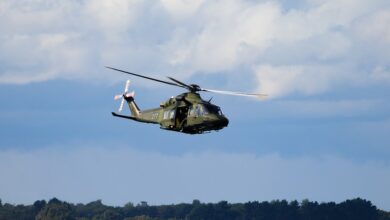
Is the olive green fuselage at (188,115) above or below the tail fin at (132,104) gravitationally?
below

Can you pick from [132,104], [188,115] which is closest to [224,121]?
[188,115]

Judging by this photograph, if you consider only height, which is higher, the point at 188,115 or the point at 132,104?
the point at 132,104

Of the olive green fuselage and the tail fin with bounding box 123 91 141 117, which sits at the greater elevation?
the tail fin with bounding box 123 91 141 117

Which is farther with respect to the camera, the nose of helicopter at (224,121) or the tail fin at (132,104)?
the tail fin at (132,104)

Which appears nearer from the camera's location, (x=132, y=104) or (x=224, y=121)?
(x=224, y=121)

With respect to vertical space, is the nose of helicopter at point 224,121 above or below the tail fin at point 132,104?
below

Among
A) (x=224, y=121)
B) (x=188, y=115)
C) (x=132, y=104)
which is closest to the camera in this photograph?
(x=224, y=121)

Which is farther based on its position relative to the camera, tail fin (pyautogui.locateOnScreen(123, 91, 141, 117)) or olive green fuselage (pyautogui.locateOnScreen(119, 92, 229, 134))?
tail fin (pyautogui.locateOnScreen(123, 91, 141, 117))

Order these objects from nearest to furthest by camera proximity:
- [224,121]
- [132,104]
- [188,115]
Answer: [224,121] < [188,115] < [132,104]

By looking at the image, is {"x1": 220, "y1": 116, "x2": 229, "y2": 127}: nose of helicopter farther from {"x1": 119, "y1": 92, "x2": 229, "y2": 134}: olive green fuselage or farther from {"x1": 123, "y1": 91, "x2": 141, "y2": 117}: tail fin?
{"x1": 123, "y1": 91, "x2": 141, "y2": 117}: tail fin

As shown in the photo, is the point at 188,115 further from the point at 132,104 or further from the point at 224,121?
the point at 132,104

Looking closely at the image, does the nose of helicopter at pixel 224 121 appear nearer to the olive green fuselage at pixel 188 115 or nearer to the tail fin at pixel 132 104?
the olive green fuselage at pixel 188 115

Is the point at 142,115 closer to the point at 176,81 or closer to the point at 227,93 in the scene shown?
the point at 176,81

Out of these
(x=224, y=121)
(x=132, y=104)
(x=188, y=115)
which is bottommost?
(x=224, y=121)
